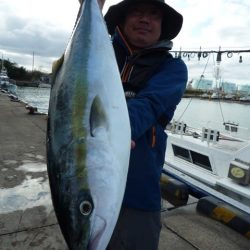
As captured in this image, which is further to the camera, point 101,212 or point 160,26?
point 160,26

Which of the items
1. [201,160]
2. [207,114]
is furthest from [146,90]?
[207,114]

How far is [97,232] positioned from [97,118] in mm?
437

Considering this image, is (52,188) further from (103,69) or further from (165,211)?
(165,211)

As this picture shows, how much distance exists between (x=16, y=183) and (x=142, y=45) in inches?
178

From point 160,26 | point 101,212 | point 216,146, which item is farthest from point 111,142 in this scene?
point 216,146

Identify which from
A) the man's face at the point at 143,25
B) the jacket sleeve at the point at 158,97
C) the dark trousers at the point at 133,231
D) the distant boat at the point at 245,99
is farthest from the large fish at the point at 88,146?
the distant boat at the point at 245,99

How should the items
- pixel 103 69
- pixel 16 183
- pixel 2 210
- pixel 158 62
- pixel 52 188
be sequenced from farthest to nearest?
pixel 16 183, pixel 2 210, pixel 158 62, pixel 103 69, pixel 52 188

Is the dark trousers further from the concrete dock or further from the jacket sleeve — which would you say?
the concrete dock

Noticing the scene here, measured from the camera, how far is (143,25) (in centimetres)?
213

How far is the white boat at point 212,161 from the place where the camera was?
7.50 metres

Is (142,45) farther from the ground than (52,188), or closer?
farther from the ground

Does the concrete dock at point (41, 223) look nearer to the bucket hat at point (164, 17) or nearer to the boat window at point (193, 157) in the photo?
the bucket hat at point (164, 17)

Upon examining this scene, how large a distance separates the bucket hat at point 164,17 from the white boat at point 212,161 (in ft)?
16.8

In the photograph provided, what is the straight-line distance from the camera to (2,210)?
4797 millimetres
